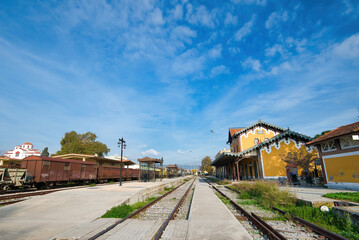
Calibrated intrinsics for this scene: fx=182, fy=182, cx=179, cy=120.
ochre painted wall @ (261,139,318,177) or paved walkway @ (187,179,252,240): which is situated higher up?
ochre painted wall @ (261,139,318,177)

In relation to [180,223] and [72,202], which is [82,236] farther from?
[72,202]

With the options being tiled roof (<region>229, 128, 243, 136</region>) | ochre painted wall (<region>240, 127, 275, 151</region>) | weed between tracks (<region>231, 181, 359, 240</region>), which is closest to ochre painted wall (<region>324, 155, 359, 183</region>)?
weed between tracks (<region>231, 181, 359, 240</region>)

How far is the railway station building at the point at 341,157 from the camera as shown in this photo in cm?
1227

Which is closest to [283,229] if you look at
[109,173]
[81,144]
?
[109,173]

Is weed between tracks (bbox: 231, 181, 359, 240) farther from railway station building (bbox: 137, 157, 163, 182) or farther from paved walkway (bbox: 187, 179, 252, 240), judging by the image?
railway station building (bbox: 137, 157, 163, 182)

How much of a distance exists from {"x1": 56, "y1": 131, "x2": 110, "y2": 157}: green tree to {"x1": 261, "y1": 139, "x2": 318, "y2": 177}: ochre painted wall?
131 ft

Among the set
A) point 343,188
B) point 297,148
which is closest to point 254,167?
point 297,148

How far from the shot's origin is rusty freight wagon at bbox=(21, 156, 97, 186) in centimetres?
1596

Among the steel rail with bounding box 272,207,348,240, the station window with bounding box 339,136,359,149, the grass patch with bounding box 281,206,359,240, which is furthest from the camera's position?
the station window with bounding box 339,136,359,149

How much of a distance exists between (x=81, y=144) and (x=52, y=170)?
31952mm

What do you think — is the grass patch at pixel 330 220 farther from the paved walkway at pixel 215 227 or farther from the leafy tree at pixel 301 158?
the leafy tree at pixel 301 158

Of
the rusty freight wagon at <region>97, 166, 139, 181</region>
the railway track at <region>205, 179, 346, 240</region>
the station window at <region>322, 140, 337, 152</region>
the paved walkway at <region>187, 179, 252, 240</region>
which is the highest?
the station window at <region>322, 140, 337, 152</region>

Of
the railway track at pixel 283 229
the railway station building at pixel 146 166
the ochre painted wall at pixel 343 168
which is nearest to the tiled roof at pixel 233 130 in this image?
the railway station building at pixel 146 166

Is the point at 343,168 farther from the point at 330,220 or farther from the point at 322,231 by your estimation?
the point at 322,231
